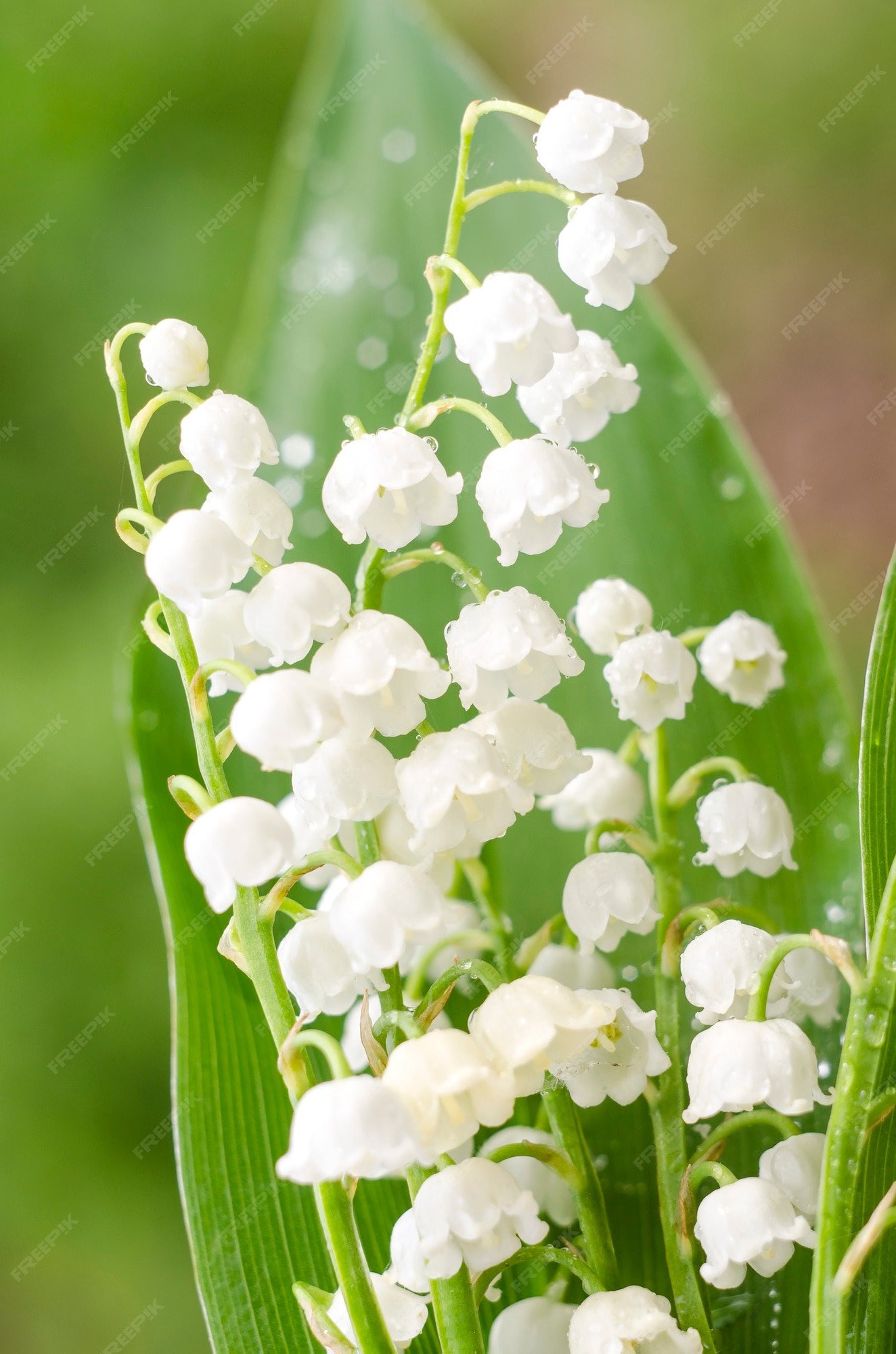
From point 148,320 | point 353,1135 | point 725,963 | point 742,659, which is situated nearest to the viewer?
point 353,1135

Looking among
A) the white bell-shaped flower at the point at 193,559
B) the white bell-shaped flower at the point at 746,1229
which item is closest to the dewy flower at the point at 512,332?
the white bell-shaped flower at the point at 193,559

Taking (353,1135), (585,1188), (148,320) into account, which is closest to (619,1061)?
(585,1188)

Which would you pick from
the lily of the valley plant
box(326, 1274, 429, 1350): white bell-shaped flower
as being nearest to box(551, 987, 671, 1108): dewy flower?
the lily of the valley plant

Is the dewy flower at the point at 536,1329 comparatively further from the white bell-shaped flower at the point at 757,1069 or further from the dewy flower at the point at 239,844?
the dewy flower at the point at 239,844

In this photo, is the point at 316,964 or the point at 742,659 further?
the point at 742,659

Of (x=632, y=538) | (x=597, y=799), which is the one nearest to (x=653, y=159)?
(x=632, y=538)

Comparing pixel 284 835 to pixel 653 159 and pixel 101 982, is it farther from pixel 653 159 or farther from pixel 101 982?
pixel 653 159

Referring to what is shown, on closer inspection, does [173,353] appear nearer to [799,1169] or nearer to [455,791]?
[455,791]

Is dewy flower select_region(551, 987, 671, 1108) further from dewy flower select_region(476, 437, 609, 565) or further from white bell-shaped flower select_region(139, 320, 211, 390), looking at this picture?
white bell-shaped flower select_region(139, 320, 211, 390)
